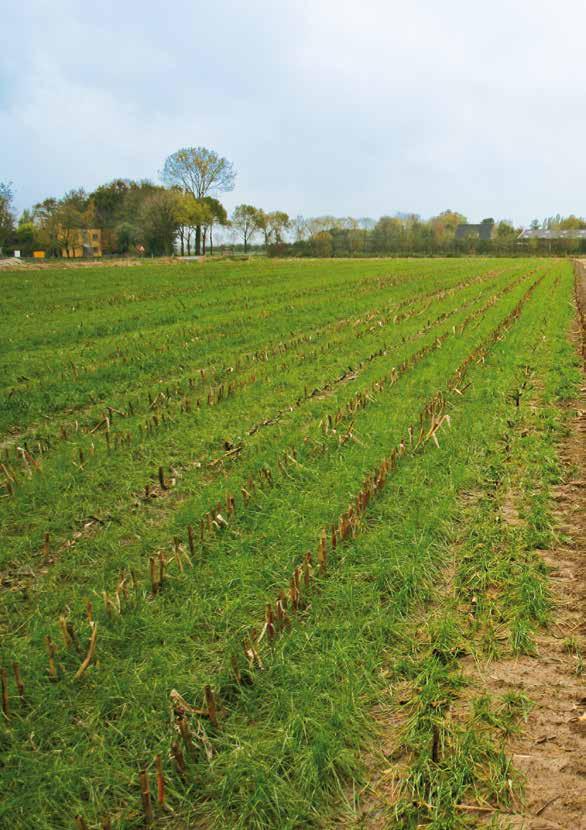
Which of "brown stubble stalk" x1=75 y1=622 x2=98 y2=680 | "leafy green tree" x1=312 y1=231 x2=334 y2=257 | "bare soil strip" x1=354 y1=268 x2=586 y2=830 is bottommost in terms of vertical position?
"bare soil strip" x1=354 y1=268 x2=586 y2=830

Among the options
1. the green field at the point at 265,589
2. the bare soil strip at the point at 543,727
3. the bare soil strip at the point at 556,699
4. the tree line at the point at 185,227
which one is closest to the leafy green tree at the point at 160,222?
the tree line at the point at 185,227

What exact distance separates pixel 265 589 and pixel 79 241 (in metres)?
95.1

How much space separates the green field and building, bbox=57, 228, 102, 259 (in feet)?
265

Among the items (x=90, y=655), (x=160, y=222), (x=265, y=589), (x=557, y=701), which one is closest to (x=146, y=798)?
(x=90, y=655)

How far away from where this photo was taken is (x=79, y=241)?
291 feet

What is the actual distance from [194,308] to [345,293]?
339 inches

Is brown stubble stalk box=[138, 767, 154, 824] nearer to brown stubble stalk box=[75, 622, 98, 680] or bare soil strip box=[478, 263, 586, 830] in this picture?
brown stubble stalk box=[75, 622, 98, 680]

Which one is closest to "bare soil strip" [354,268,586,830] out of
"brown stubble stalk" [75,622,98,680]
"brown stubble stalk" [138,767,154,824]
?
"brown stubble stalk" [138,767,154,824]

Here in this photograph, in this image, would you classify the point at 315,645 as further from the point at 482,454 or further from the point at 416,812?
the point at 482,454

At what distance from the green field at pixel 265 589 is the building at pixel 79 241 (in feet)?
265

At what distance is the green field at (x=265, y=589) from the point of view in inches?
106

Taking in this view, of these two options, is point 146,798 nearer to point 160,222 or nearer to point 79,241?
point 160,222

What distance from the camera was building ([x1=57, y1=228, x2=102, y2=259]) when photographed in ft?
271

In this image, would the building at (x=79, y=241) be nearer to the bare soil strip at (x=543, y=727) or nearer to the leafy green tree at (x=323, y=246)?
the leafy green tree at (x=323, y=246)
